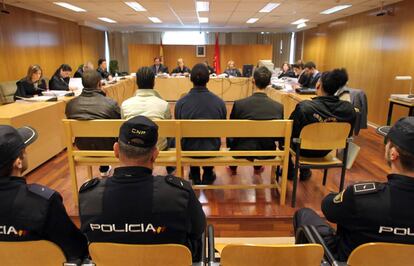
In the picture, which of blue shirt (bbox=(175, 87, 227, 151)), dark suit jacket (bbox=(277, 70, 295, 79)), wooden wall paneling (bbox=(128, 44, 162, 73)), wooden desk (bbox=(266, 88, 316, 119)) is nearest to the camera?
blue shirt (bbox=(175, 87, 227, 151))

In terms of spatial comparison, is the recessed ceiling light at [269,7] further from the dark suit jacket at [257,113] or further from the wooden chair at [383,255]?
the wooden chair at [383,255]

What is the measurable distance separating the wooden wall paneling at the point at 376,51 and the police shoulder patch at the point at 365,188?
5.33 meters

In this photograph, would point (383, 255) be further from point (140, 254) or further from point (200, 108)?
point (200, 108)

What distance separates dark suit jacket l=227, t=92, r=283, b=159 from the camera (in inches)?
105

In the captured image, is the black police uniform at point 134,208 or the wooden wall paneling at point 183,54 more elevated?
the wooden wall paneling at point 183,54

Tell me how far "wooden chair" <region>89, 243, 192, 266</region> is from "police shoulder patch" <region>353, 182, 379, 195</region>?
74cm

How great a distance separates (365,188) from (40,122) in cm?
360

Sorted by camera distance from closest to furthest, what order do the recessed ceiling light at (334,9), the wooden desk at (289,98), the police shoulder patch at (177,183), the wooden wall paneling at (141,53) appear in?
1. the police shoulder patch at (177,183)
2. the wooden desk at (289,98)
3. the recessed ceiling light at (334,9)
4. the wooden wall paneling at (141,53)

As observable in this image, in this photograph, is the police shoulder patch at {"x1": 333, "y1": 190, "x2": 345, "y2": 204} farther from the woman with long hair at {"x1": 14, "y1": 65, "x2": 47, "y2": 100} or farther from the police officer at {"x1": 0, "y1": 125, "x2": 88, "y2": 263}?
the woman with long hair at {"x1": 14, "y1": 65, "x2": 47, "y2": 100}

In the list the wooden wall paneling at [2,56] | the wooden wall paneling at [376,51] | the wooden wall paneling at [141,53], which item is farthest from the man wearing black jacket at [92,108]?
the wooden wall paneling at [141,53]

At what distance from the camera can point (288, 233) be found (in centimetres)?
252

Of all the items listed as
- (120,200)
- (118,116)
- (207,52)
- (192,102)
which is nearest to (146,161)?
(120,200)

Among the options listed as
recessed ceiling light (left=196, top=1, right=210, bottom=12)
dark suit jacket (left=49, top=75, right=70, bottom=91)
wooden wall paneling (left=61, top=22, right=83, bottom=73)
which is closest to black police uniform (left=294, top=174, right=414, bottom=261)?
dark suit jacket (left=49, top=75, right=70, bottom=91)

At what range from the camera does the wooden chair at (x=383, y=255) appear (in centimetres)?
112
